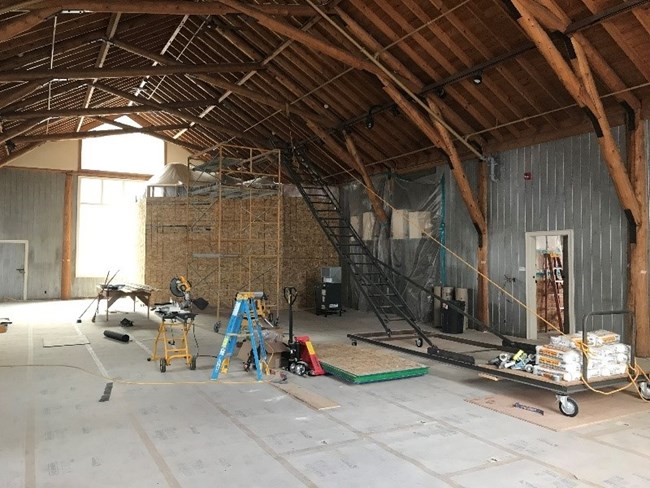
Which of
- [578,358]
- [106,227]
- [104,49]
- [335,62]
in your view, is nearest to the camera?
[578,358]

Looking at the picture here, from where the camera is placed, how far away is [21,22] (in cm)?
721

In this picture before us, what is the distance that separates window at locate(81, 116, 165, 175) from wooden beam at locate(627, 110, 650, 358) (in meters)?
16.4

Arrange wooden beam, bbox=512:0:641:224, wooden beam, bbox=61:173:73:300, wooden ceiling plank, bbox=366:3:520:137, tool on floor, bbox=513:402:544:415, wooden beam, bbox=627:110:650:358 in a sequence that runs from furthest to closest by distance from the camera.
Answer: wooden beam, bbox=61:173:73:300, wooden ceiling plank, bbox=366:3:520:137, wooden beam, bbox=627:110:650:358, wooden beam, bbox=512:0:641:224, tool on floor, bbox=513:402:544:415

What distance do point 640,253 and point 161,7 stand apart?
8786 mm

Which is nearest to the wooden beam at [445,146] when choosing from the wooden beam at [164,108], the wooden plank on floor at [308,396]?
the wooden beam at [164,108]

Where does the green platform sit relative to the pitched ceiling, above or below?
below

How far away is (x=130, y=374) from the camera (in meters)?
7.04

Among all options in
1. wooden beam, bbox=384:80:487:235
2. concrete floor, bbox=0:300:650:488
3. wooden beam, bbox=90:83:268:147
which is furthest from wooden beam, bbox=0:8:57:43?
wooden beam, bbox=90:83:268:147

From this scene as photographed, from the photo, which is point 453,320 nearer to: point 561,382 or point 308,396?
point 561,382

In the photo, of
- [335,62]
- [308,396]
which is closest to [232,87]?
[335,62]

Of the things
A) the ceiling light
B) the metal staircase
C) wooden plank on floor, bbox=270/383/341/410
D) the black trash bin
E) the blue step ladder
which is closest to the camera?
wooden plank on floor, bbox=270/383/341/410

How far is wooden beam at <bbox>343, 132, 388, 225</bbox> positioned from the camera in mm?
13474

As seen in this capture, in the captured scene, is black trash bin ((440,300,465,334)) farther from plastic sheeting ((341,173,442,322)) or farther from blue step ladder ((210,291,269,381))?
blue step ladder ((210,291,269,381))

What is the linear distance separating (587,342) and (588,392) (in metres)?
1.00
